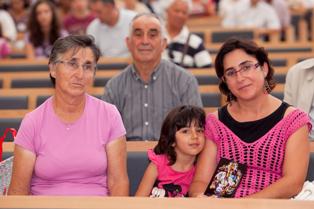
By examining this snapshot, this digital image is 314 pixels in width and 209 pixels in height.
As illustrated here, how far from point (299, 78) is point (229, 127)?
0.73 metres

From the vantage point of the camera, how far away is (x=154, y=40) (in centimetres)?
378

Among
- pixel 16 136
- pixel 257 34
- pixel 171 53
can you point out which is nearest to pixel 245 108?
pixel 16 136

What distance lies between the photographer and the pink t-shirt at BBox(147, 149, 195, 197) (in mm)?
2910

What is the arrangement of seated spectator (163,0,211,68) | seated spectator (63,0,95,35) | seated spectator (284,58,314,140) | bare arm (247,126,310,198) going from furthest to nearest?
seated spectator (63,0,95,35) → seated spectator (163,0,211,68) → seated spectator (284,58,314,140) → bare arm (247,126,310,198)

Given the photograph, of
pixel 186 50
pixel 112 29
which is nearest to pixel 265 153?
pixel 186 50

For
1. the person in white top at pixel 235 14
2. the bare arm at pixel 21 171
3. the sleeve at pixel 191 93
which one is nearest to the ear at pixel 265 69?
the sleeve at pixel 191 93

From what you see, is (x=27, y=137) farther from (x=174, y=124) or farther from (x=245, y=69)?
(x=245, y=69)

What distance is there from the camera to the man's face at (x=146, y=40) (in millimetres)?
A: 3740

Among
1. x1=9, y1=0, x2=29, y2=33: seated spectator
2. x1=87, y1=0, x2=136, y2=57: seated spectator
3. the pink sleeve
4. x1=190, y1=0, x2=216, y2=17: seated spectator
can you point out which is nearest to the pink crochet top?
the pink sleeve

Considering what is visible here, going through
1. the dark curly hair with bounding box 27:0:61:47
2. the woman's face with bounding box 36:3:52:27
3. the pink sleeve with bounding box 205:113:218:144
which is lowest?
the pink sleeve with bounding box 205:113:218:144

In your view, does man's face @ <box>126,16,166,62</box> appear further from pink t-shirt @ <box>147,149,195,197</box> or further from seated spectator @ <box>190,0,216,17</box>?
seated spectator @ <box>190,0,216,17</box>

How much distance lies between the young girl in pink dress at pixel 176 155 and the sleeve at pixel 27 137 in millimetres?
478

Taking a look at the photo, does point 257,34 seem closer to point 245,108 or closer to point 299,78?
point 299,78

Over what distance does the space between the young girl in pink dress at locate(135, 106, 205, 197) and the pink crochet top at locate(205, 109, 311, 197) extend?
21 cm
